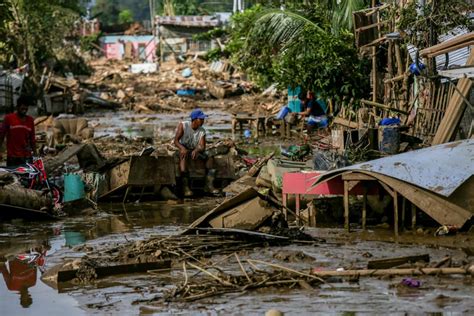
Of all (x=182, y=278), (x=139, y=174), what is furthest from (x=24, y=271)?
(x=139, y=174)

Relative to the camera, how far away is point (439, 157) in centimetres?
1153

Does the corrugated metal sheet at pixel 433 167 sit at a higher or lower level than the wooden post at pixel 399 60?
lower

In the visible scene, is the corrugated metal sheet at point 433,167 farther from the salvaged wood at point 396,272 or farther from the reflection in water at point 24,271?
the reflection in water at point 24,271

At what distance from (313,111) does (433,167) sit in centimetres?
1482

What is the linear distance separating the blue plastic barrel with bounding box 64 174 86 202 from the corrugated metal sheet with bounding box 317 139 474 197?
456 centimetres

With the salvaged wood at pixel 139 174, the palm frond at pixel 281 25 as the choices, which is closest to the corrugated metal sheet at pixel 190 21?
the palm frond at pixel 281 25

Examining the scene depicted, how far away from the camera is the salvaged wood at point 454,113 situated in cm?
1405

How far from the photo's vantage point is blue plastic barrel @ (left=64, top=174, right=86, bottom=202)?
1474cm

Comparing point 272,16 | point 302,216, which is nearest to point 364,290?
point 302,216

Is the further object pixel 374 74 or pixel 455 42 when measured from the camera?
pixel 374 74

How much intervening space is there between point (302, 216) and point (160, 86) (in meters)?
41.8

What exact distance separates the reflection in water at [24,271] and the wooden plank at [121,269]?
37 centimetres

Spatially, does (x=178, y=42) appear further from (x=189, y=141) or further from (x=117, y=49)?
(x=189, y=141)

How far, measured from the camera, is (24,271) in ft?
33.9
